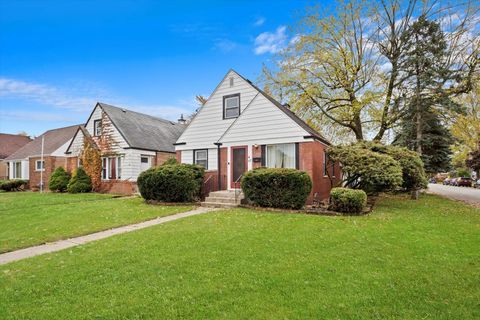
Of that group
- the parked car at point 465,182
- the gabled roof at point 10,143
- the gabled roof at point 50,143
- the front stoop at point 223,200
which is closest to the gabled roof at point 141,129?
the gabled roof at point 50,143

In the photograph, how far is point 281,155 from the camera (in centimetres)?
1458

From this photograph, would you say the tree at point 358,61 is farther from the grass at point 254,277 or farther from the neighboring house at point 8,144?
the neighboring house at point 8,144

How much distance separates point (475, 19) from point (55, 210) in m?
25.8

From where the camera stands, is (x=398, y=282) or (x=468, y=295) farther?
(x=398, y=282)

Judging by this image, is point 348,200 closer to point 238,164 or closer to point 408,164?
point 408,164

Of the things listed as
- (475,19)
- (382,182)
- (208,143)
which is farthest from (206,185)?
(475,19)

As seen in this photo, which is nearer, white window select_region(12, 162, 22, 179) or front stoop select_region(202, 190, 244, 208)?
front stoop select_region(202, 190, 244, 208)

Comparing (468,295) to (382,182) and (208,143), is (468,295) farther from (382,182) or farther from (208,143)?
(208,143)

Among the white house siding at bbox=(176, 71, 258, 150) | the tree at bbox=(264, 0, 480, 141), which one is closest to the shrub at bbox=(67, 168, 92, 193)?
the white house siding at bbox=(176, 71, 258, 150)

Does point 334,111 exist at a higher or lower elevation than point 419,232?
higher

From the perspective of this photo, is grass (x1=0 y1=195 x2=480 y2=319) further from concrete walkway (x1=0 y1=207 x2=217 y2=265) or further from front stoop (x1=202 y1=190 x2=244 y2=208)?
front stoop (x1=202 y1=190 x2=244 y2=208)

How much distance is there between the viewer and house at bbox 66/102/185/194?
21281 mm

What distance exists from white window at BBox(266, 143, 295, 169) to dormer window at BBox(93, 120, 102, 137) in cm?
1511

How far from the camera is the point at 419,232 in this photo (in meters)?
7.99
